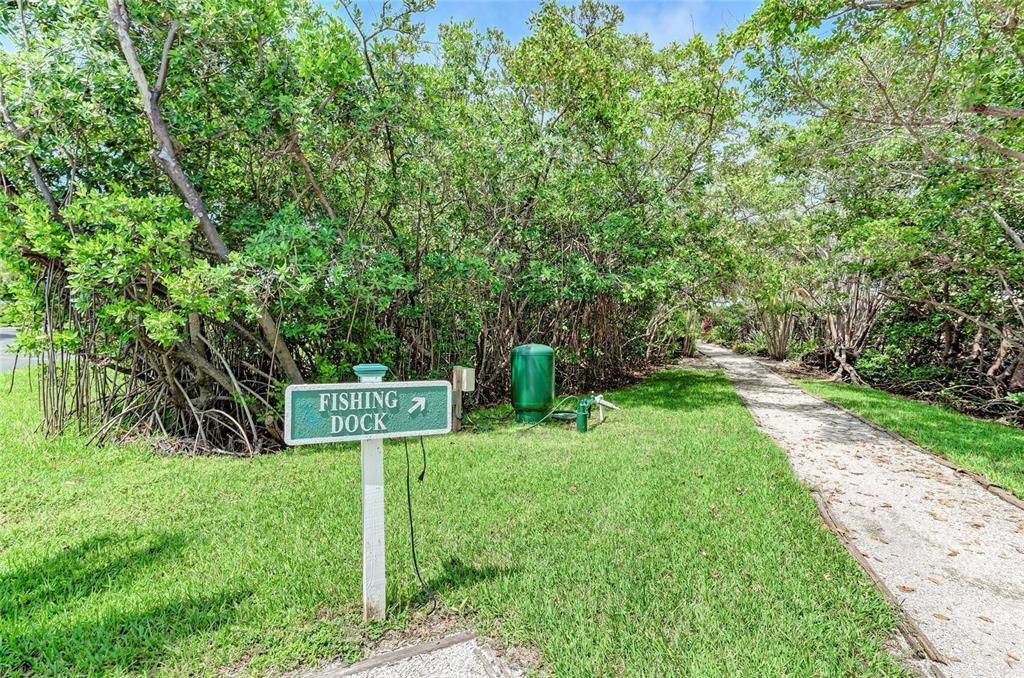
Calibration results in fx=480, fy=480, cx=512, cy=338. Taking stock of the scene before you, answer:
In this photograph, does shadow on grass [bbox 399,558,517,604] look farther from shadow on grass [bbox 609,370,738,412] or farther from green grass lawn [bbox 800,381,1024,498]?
shadow on grass [bbox 609,370,738,412]

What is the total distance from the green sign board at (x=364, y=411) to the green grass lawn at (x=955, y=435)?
5.15 meters

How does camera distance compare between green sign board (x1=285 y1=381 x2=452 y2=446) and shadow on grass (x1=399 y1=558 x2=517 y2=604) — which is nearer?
green sign board (x1=285 y1=381 x2=452 y2=446)

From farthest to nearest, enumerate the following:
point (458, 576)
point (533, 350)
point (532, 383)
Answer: point (533, 350), point (532, 383), point (458, 576)

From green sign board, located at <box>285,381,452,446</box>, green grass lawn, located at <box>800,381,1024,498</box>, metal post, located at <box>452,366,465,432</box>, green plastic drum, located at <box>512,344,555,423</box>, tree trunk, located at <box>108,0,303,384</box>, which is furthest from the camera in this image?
green plastic drum, located at <box>512,344,555,423</box>

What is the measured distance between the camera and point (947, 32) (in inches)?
218

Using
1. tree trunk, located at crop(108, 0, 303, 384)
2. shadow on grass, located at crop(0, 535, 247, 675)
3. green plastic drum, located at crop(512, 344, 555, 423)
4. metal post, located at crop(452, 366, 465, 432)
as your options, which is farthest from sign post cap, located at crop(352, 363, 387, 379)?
green plastic drum, located at crop(512, 344, 555, 423)

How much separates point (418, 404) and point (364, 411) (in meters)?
0.25

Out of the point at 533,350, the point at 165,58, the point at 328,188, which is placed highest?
the point at 165,58

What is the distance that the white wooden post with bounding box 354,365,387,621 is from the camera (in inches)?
86.4

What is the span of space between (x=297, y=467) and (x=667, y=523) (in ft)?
11.2

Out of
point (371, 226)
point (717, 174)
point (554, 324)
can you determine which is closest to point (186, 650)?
point (371, 226)

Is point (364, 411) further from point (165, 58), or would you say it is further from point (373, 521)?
point (165, 58)

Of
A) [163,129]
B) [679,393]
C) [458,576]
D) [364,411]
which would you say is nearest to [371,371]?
[364,411]

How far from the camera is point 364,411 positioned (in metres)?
2.12
